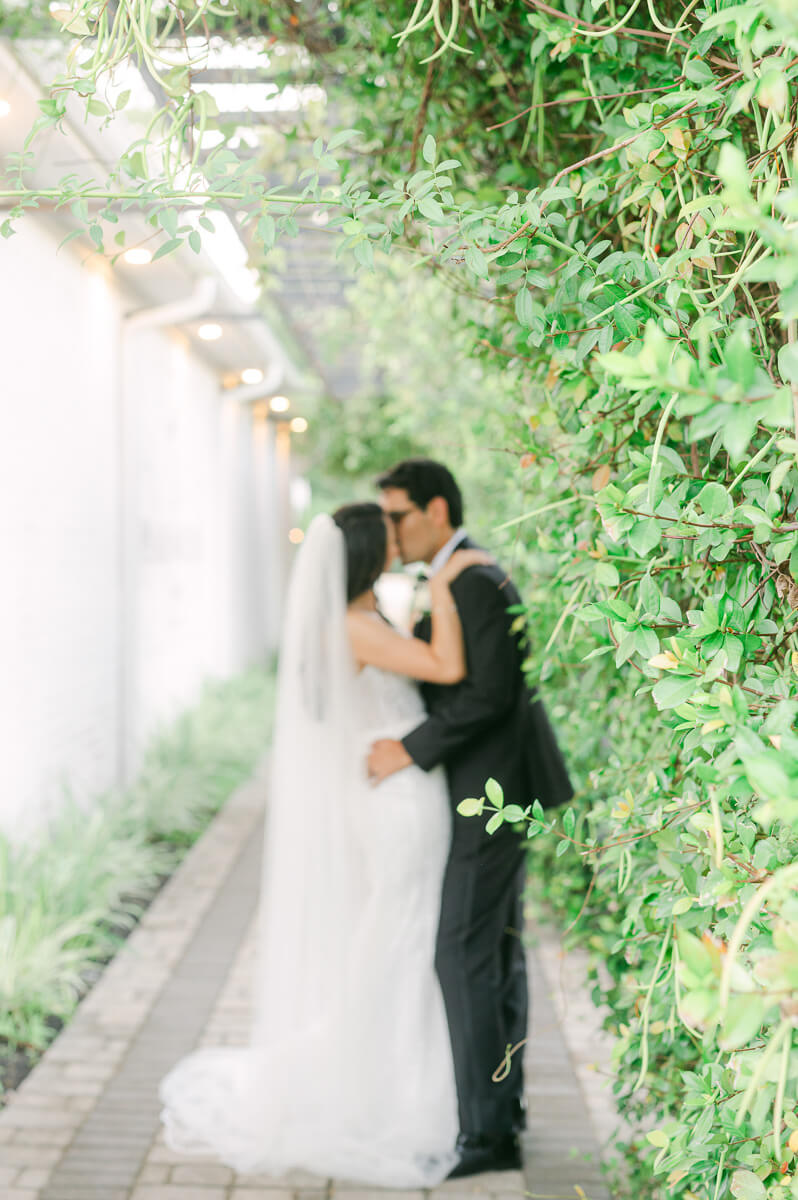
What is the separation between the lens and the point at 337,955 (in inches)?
110

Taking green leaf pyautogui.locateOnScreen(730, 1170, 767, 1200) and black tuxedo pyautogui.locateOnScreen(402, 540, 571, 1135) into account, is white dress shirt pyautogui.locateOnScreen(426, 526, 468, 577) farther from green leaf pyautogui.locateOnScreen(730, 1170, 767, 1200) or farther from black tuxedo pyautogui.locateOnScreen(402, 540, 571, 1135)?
green leaf pyautogui.locateOnScreen(730, 1170, 767, 1200)

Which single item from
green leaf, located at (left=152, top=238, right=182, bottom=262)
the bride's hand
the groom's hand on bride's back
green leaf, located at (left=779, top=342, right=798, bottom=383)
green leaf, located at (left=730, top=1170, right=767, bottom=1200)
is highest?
green leaf, located at (left=152, top=238, right=182, bottom=262)

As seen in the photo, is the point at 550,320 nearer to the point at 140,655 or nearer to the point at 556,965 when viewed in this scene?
the point at 556,965

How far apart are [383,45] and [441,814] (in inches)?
74.4

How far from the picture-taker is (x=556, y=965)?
3.99 metres

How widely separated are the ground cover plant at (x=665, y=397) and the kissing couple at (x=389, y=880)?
618 millimetres

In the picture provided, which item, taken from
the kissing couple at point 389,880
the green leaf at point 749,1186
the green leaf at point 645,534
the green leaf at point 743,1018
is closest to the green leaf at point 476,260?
the green leaf at point 645,534

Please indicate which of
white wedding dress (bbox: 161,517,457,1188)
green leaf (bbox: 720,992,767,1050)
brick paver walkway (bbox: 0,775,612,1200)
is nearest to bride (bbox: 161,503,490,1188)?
white wedding dress (bbox: 161,517,457,1188)

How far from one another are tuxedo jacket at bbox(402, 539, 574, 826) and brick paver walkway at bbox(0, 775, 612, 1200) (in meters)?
0.62

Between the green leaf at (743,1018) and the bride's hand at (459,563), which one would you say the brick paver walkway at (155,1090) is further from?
the green leaf at (743,1018)

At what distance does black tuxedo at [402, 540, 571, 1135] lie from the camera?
255 cm

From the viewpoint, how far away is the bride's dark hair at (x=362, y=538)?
280 centimetres

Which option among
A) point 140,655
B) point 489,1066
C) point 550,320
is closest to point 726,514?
point 550,320

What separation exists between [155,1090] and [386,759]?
130 cm
